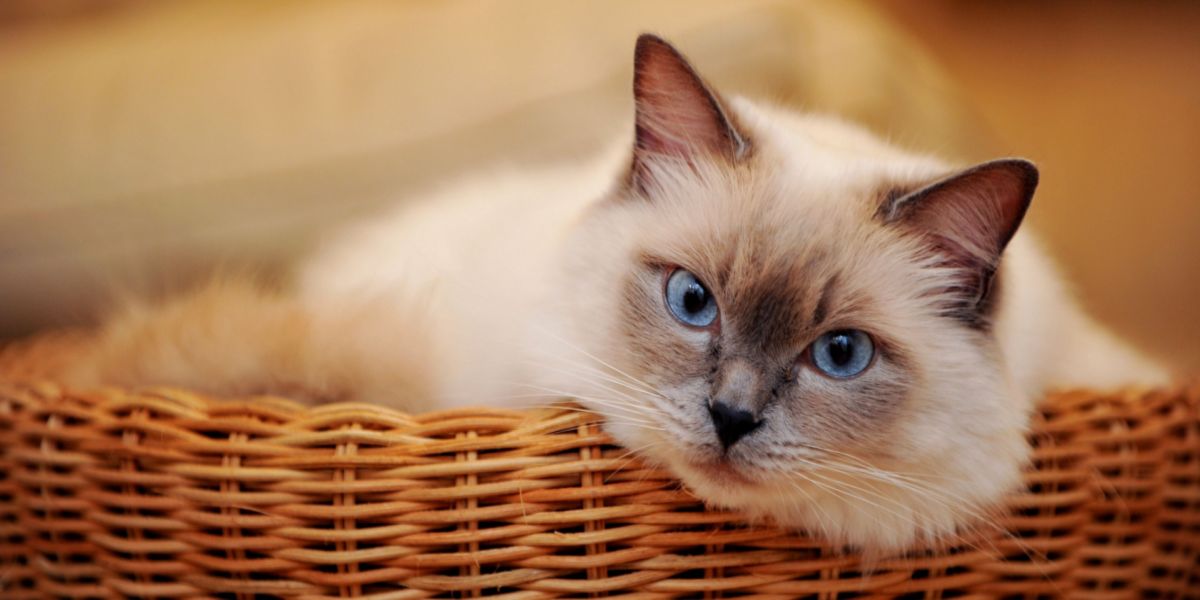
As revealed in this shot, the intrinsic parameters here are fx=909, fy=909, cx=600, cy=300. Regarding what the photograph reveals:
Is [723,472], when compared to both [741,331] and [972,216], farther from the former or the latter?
[972,216]

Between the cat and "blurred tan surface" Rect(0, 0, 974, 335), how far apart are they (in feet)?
2.73

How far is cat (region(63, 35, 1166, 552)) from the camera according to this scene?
1073mm

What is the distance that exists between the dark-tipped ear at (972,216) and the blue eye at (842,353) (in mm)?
151

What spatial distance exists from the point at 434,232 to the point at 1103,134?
236 cm

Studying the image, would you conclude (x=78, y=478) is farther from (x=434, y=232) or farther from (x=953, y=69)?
(x=953, y=69)

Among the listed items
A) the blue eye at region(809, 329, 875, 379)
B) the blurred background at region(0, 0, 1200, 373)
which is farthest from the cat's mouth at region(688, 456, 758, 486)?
the blurred background at region(0, 0, 1200, 373)

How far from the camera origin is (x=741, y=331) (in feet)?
3.58

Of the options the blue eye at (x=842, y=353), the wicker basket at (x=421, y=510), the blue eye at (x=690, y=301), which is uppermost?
the blue eye at (x=690, y=301)

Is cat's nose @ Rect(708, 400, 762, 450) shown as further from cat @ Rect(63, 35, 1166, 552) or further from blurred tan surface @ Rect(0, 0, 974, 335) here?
blurred tan surface @ Rect(0, 0, 974, 335)

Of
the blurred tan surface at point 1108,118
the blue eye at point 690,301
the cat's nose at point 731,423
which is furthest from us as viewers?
the blurred tan surface at point 1108,118

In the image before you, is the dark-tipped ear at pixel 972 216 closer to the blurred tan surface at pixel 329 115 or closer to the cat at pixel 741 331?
the cat at pixel 741 331

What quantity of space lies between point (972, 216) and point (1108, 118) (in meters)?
2.31

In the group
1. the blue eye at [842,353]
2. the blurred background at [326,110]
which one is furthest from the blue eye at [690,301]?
the blurred background at [326,110]

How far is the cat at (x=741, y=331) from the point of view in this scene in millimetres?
1073
